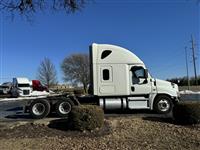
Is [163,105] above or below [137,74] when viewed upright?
below

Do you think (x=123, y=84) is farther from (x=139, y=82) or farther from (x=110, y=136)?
(x=110, y=136)

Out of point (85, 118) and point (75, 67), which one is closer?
point (85, 118)

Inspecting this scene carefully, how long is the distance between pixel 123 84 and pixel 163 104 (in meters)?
2.14

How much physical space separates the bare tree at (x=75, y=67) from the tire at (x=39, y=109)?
57031 mm

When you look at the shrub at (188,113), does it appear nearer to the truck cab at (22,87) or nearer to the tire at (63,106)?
the tire at (63,106)

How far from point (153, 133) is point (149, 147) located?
1.54 meters

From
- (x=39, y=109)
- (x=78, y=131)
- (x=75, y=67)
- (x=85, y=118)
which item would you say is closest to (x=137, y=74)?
(x=39, y=109)

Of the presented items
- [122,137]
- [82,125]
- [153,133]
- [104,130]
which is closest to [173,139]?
[153,133]

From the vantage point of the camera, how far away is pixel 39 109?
1518 centimetres

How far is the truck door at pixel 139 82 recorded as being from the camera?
629 inches

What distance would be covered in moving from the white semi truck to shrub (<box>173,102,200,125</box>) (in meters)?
3.96

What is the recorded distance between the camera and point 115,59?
15.8 metres

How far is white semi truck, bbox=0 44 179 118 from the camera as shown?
51.6 ft

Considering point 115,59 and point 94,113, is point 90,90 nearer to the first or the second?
point 115,59
